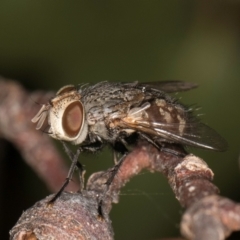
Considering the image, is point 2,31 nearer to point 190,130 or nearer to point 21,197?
point 21,197

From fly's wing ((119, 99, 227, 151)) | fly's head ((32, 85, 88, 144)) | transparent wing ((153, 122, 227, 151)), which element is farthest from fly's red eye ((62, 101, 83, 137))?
transparent wing ((153, 122, 227, 151))

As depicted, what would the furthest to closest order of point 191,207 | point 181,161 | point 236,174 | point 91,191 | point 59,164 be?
point 236,174 < point 59,164 < point 91,191 < point 181,161 < point 191,207

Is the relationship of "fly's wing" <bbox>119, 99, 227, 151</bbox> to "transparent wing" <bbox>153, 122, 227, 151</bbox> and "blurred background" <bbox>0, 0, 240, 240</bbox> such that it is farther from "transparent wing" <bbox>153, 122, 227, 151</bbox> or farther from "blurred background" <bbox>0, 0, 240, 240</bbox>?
"blurred background" <bbox>0, 0, 240, 240</bbox>

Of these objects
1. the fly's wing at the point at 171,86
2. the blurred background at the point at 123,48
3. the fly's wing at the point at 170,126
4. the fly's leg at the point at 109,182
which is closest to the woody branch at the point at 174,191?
the fly's leg at the point at 109,182

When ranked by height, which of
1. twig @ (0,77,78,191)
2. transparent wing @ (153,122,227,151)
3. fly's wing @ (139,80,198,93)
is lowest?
twig @ (0,77,78,191)

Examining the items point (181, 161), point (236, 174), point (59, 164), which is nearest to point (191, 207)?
point (181, 161)

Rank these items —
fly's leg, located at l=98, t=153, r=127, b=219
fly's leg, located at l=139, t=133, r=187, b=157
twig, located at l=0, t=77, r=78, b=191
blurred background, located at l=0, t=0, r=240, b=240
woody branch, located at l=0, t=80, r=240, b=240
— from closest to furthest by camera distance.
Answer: woody branch, located at l=0, t=80, r=240, b=240, fly's leg, located at l=98, t=153, r=127, b=219, fly's leg, located at l=139, t=133, r=187, b=157, twig, located at l=0, t=77, r=78, b=191, blurred background, located at l=0, t=0, r=240, b=240

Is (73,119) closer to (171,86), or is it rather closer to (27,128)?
(27,128)
